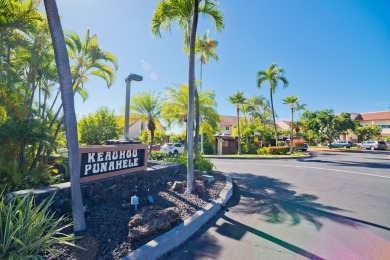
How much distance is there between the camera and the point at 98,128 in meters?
14.2

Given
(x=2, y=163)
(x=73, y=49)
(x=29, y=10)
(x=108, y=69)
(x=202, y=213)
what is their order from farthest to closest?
(x=108, y=69)
(x=73, y=49)
(x=29, y=10)
(x=2, y=163)
(x=202, y=213)

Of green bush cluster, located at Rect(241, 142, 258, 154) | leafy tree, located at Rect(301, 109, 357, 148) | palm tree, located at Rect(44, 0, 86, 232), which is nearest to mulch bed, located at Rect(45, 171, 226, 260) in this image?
palm tree, located at Rect(44, 0, 86, 232)

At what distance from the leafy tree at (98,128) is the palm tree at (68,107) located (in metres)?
11.0

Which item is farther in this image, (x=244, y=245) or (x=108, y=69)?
(x=108, y=69)

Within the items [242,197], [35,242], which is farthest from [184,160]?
[35,242]

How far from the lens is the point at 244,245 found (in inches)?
154

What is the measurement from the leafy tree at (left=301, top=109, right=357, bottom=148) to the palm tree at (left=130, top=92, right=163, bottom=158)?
32.3 meters

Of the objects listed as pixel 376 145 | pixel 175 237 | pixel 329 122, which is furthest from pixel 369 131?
pixel 175 237

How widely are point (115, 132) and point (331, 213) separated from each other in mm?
12883

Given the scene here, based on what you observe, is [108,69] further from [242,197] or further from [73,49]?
[242,197]

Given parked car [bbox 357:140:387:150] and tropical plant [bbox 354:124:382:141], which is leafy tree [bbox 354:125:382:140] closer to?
tropical plant [bbox 354:124:382:141]

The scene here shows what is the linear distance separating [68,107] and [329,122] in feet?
141

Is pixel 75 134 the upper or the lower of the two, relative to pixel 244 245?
upper

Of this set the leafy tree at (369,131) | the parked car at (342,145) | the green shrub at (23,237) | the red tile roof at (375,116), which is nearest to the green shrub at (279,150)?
the parked car at (342,145)
